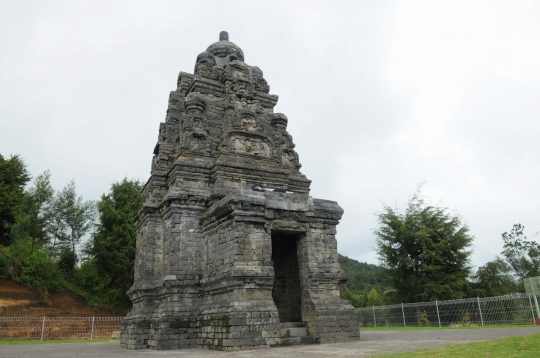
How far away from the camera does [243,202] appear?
34.8ft

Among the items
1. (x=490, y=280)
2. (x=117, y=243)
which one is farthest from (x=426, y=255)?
(x=117, y=243)

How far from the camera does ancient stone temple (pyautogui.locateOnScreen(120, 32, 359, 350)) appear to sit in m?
10.2

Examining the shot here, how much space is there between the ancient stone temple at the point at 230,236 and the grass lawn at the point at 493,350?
12.9ft

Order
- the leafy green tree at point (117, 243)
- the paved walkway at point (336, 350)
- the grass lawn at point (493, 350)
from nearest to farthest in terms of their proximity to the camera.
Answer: the grass lawn at point (493, 350) < the paved walkway at point (336, 350) < the leafy green tree at point (117, 243)

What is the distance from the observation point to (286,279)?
13383mm

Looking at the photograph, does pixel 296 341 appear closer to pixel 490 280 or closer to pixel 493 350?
pixel 493 350

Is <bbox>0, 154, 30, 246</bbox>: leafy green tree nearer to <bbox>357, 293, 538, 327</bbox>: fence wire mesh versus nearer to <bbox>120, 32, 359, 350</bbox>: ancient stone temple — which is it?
<bbox>120, 32, 359, 350</bbox>: ancient stone temple

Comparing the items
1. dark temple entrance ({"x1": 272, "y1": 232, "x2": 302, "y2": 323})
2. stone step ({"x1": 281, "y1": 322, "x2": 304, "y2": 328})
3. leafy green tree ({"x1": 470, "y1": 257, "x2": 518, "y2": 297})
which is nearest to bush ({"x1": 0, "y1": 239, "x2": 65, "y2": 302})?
dark temple entrance ({"x1": 272, "y1": 232, "x2": 302, "y2": 323})

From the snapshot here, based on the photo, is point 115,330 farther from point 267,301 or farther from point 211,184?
point 267,301

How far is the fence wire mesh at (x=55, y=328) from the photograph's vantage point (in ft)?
61.0

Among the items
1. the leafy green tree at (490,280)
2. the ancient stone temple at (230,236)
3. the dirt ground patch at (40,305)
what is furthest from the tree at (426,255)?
the dirt ground patch at (40,305)

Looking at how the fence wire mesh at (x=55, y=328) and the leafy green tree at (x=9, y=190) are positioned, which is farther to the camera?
the leafy green tree at (x=9, y=190)

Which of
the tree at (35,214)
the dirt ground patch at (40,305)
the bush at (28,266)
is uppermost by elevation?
the tree at (35,214)

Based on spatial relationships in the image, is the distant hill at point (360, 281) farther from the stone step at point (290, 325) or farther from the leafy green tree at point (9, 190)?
the leafy green tree at point (9, 190)
